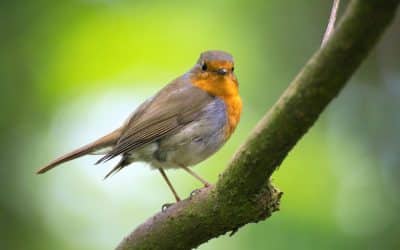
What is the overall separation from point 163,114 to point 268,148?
87.9 inches

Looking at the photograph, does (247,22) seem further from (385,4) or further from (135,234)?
(385,4)

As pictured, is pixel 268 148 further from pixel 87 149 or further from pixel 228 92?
pixel 87 149

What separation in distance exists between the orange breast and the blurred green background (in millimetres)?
412

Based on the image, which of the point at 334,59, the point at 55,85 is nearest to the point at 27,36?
the point at 55,85

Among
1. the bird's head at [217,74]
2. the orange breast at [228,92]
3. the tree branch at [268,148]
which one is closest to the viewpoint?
the tree branch at [268,148]

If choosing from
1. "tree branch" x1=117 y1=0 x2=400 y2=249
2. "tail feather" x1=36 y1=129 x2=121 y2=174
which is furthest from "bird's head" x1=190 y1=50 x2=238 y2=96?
"tree branch" x1=117 y1=0 x2=400 y2=249

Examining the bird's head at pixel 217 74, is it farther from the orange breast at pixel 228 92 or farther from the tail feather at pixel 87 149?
the tail feather at pixel 87 149

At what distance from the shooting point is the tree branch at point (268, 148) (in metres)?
2.00

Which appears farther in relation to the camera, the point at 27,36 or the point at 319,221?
the point at 27,36

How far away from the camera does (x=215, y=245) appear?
15.7 ft

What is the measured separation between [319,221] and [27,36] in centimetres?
225

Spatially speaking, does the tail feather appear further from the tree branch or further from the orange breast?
the tree branch

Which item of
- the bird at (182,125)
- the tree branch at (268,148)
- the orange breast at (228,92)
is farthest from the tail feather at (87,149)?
the tree branch at (268,148)

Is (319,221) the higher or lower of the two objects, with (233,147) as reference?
lower
